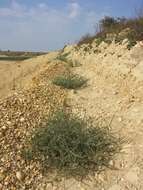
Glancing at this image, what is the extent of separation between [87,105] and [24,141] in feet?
6.18

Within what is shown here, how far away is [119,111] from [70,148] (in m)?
1.64

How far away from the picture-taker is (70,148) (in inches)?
156

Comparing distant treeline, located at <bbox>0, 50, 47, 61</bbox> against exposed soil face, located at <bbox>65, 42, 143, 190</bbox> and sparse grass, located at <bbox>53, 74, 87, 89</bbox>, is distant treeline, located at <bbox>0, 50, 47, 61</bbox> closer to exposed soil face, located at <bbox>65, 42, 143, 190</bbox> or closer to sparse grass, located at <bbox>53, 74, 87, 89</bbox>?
exposed soil face, located at <bbox>65, 42, 143, 190</bbox>

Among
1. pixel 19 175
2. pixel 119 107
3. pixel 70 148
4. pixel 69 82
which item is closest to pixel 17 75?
pixel 69 82

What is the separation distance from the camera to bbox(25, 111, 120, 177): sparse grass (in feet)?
12.7

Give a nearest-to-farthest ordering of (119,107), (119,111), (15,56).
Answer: (119,111), (119,107), (15,56)

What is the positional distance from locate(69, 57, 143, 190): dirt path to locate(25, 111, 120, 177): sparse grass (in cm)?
15

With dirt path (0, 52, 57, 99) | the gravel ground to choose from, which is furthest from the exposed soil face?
dirt path (0, 52, 57, 99)

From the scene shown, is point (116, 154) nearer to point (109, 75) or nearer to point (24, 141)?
point (24, 141)

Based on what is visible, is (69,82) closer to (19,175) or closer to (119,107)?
(119,107)

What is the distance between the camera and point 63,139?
400cm

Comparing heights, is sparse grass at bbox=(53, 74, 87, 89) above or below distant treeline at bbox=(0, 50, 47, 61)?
above

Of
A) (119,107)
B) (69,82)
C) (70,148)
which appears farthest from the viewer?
(69,82)

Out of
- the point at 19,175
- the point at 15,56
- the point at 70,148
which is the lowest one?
the point at 15,56
